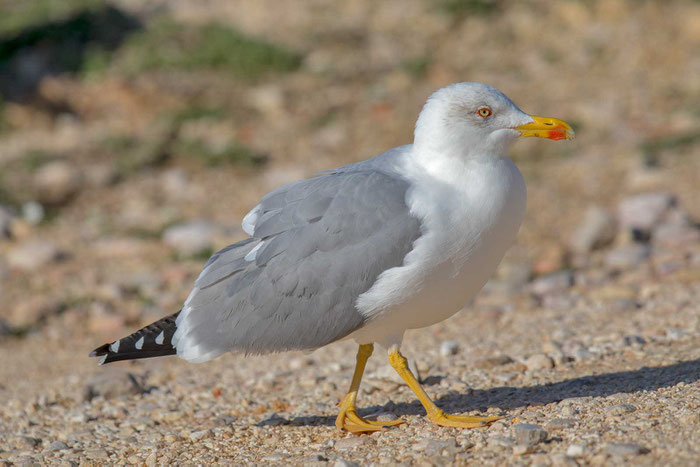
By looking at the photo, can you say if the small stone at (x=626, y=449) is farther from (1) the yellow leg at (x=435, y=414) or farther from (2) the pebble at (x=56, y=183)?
(2) the pebble at (x=56, y=183)

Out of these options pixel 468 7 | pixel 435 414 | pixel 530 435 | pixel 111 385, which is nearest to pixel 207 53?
pixel 468 7

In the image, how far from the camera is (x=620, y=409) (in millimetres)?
3832

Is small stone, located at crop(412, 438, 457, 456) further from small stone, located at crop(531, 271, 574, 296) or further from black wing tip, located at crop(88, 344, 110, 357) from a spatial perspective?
small stone, located at crop(531, 271, 574, 296)

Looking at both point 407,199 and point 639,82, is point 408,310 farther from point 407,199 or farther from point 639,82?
point 639,82

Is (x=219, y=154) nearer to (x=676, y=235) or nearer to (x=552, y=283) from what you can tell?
(x=552, y=283)

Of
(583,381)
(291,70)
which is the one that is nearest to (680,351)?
(583,381)

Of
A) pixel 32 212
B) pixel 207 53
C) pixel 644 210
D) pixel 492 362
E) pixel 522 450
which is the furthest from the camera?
pixel 207 53

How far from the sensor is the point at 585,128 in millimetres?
9250

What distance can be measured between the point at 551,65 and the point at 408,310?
7305 mm

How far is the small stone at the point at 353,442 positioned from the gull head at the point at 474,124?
1.27 metres

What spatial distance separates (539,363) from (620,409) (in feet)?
3.52

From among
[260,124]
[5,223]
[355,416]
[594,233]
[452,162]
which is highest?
[452,162]

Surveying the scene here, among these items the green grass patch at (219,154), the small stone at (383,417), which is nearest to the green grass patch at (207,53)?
the green grass patch at (219,154)

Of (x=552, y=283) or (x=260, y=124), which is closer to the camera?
(x=552, y=283)
